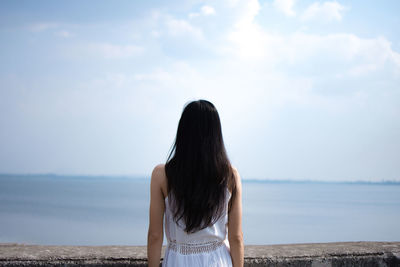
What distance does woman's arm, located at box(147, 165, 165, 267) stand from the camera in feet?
5.79

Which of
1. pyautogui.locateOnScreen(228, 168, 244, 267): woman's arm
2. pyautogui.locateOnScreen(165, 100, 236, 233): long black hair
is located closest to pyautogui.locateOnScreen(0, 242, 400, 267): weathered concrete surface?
pyautogui.locateOnScreen(228, 168, 244, 267): woman's arm

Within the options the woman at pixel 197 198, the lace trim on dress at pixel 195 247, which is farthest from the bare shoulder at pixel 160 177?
the lace trim on dress at pixel 195 247

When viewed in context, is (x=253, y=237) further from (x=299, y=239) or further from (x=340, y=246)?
(x=340, y=246)

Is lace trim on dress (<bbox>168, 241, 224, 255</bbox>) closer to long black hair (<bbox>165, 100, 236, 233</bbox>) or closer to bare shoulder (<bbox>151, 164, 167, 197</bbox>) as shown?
long black hair (<bbox>165, 100, 236, 233</bbox>)

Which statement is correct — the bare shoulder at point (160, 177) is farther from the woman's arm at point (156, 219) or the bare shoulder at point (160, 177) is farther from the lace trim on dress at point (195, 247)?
the lace trim on dress at point (195, 247)

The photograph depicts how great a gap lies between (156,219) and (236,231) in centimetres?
40

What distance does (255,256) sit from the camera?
1.99m

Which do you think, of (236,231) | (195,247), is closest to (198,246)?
(195,247)

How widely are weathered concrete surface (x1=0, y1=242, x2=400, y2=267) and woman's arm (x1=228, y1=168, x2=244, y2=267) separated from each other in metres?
0.18

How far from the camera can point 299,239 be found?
20.2 meters

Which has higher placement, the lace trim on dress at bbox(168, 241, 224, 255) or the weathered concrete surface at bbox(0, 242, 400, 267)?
the lace trim on dress at bbox(168, 241, 224, 255)

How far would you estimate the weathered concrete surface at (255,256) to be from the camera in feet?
6.19

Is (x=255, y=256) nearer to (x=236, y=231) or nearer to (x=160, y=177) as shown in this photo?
(x=236, y=231)

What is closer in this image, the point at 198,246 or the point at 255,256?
the point at 198,246
